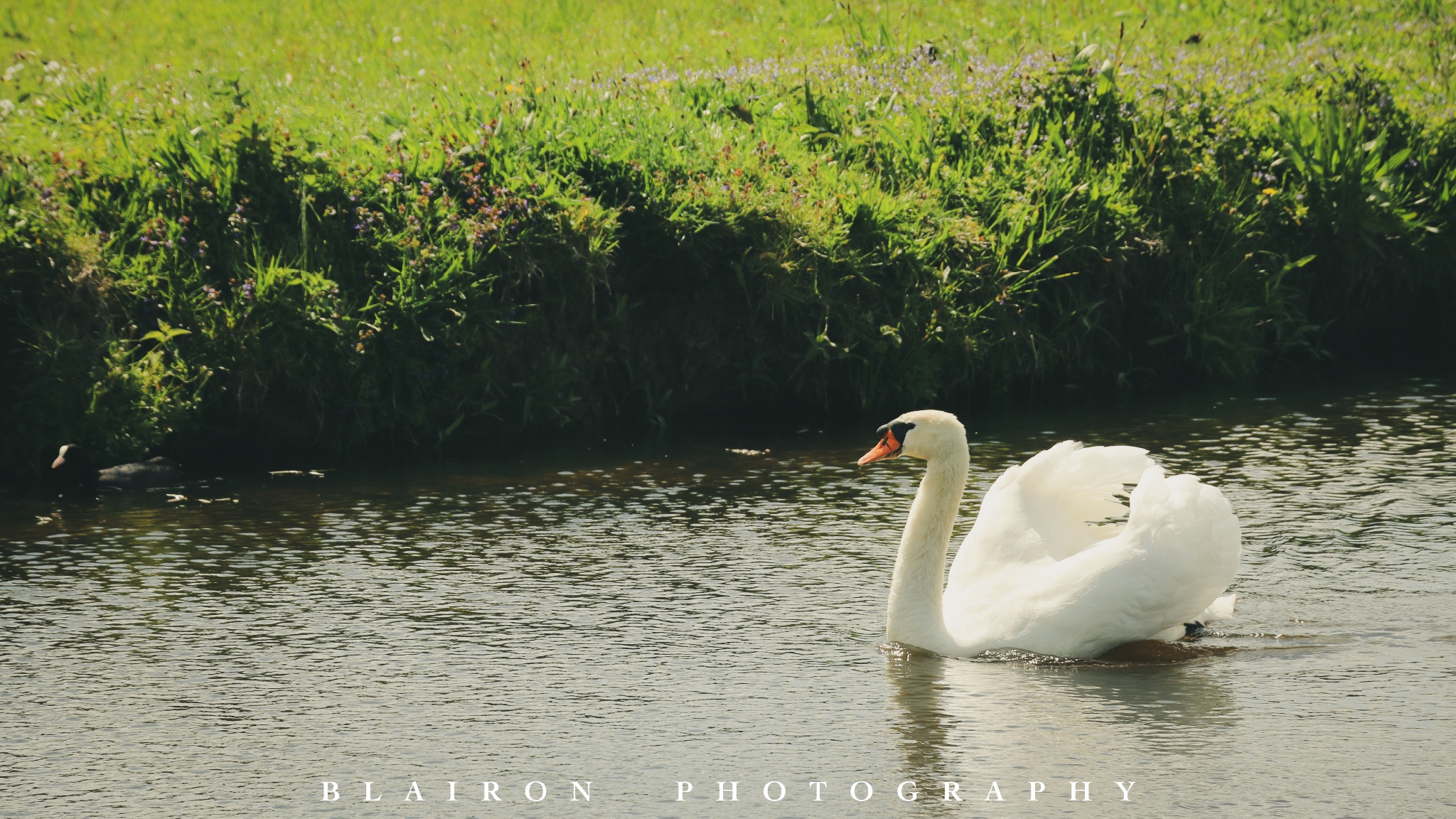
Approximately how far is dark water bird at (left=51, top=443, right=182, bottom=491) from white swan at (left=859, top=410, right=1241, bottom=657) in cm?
471

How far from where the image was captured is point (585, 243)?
35.6 ft

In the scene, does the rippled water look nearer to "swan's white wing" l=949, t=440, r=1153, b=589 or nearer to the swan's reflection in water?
the swan's reflection in water

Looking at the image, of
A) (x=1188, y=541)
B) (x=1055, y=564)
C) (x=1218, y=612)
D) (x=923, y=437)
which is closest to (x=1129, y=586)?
(x=1188, y=541)

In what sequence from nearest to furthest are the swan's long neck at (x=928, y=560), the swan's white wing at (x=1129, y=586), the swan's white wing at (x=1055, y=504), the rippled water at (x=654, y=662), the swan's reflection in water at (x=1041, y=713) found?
the rippled water at (x=654, y=662)
the swan's reflection in water at (x=1041, y=713)
the swan's white wing at (x=1129, y=586)
the swan's long neck at (x=928, y=560)
the swan's white wing at (x=1055, y=504)

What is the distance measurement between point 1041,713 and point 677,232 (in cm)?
601

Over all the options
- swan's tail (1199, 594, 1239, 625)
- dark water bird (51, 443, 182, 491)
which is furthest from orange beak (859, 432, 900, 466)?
dark water bird (51, 443, 182, 491)

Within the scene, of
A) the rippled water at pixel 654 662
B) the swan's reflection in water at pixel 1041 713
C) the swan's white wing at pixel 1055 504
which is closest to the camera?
the rippled water at pixel 654 662

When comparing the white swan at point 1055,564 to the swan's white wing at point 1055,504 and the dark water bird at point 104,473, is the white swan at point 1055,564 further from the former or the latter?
the dark water bird at point 104,473

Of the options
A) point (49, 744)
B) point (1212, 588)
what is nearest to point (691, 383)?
point (1212, 588)

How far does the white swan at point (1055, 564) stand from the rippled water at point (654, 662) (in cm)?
14

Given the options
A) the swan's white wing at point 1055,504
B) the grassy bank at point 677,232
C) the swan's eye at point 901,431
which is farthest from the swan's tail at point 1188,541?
the grassy bank at point 677,232

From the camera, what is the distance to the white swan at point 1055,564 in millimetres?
6352

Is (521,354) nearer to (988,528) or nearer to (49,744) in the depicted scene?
(988,528)

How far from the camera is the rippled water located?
5.14m
